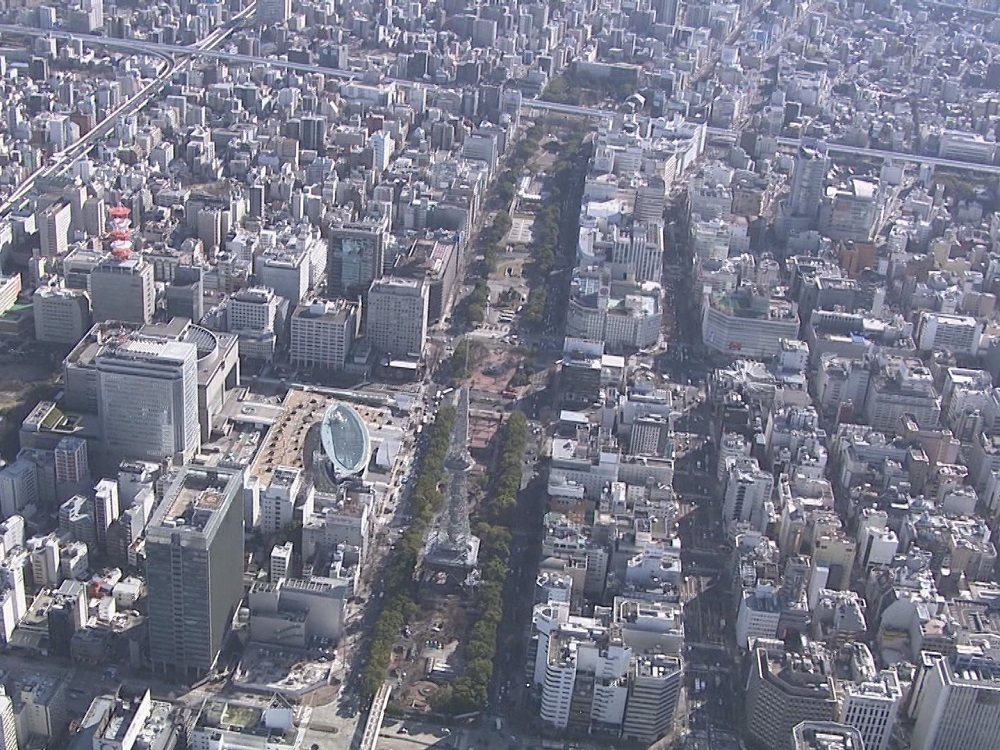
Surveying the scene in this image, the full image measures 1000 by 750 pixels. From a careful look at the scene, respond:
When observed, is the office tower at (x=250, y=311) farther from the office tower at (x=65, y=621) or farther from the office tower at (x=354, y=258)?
the office tower at (x=65, y=621)

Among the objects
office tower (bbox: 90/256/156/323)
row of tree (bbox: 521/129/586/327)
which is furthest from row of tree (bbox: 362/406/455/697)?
office tower (bbox: 90/256/156/323)

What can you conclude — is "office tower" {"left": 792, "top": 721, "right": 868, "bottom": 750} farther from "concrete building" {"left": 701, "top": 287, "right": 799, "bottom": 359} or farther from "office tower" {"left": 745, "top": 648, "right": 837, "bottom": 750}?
"concrete building" {"left": 701, "top": 287, "right": 799, "bottom": 359}

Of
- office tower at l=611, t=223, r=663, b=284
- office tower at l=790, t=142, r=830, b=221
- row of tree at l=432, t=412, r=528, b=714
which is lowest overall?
row of tree at l=432, t=412, r=528, b=714

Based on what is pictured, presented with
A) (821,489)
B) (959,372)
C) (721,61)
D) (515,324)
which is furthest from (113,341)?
(721,61)

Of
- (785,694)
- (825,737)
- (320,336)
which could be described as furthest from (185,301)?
(825,737)

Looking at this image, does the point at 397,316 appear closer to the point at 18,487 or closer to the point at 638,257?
the point at 638,257

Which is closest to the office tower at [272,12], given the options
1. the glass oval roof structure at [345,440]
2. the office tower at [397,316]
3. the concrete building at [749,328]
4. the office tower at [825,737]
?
the office tower at [397,316]
